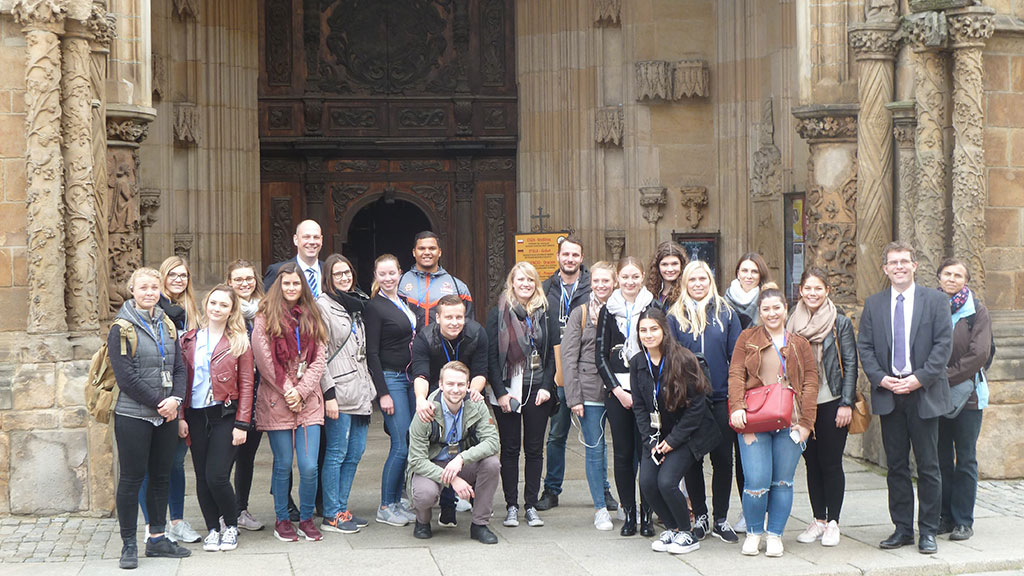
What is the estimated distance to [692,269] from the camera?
25.7 feet

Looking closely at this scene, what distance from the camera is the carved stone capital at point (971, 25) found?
32.1 ft

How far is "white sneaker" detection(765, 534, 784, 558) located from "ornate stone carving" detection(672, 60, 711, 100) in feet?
27.9

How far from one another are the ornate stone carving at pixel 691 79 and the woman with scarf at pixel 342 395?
25.6 ft

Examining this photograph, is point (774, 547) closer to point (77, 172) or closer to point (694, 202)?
point (77, 172)

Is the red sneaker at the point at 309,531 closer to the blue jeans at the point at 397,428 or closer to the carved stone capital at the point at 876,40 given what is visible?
the blue jeans at the point at 397,428

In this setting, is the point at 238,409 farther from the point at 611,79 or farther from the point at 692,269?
the point at 611,79

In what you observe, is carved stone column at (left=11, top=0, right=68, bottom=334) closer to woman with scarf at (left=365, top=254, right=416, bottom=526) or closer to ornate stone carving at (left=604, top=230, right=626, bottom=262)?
woman with scarf at (left=365, top=254, right=416, bottom=526)

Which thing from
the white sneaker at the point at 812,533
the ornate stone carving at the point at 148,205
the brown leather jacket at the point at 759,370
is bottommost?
the white sneaker at the point at 812,533

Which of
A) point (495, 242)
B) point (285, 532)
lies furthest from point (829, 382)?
point (495, 242)

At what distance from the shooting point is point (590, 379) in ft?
27.4

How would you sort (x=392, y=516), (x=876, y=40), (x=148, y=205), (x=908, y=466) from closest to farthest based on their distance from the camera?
(x=908, y=466), (x=392, y=516), (x=876, y=40), (x=148, y=205)

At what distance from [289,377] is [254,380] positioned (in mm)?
206

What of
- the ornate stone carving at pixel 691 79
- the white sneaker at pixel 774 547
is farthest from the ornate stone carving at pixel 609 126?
the white sneaker at pixel 774 547

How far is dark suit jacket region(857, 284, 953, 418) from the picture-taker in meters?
7.57
